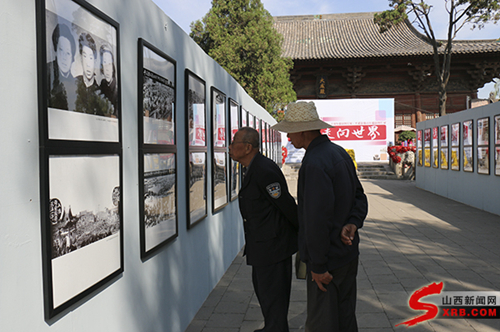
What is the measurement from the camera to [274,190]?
3062mm

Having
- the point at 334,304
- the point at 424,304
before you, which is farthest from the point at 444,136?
the point at 334,304

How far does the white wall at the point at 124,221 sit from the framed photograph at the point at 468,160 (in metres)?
8.71

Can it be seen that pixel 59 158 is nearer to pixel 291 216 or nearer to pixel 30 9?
pixel 30 9

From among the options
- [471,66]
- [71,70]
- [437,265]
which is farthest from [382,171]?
[71,70]

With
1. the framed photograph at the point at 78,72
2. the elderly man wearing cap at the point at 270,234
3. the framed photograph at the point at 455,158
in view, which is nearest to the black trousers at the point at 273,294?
the elderly man wearing cap at the point at 270,234

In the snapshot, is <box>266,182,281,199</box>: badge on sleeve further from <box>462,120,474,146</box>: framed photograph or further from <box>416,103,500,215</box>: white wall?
<box>462,120,474,146</box>: framed photograph

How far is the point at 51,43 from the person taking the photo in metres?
1.74

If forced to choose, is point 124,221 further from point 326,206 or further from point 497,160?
point 497,160

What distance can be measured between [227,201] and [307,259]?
9.73 feet

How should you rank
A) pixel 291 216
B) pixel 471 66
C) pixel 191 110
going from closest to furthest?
pixel 291 216
pixel 191 110
pixel 471 66

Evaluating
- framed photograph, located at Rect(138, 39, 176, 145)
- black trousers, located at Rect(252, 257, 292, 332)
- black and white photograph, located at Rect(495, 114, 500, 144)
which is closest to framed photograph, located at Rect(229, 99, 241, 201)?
framed photograph, located at Rect(138, 39, 176, 145)

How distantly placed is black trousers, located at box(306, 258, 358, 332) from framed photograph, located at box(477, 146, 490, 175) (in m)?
8.92

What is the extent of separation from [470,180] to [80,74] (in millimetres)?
11473

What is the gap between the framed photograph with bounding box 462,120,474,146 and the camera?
36.3 feet
